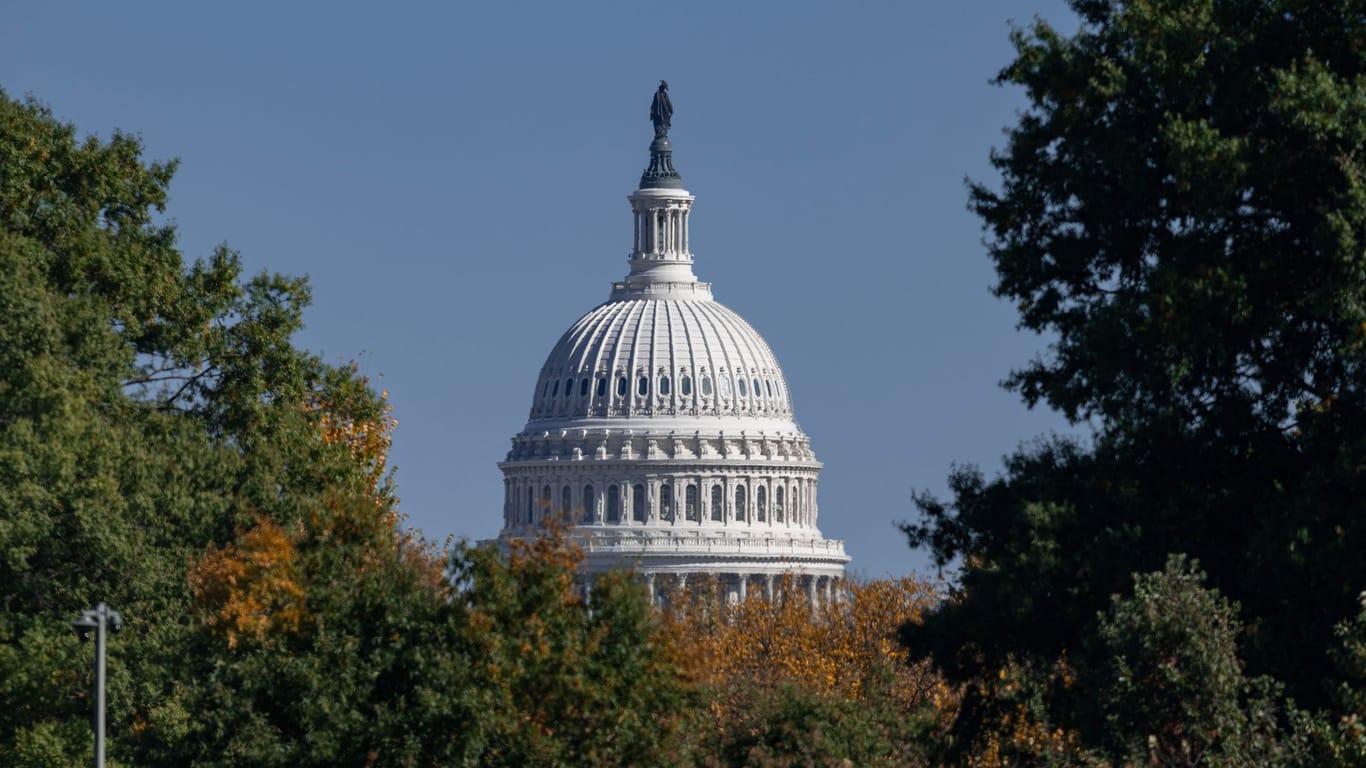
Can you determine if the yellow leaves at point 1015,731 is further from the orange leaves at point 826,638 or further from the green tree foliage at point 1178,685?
the orange leaves at point 826,638

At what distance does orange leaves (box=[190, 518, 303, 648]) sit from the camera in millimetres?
48781

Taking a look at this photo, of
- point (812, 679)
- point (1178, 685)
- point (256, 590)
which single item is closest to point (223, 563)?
point (256, 590)

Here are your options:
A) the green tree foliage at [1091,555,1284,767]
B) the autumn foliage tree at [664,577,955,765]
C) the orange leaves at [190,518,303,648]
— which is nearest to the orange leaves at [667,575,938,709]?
the autumn foliage tree at [664,577,955,765]

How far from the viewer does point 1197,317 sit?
146ft

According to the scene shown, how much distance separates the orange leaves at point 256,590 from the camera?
160ft

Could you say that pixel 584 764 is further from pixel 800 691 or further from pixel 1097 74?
pixel 1097 74

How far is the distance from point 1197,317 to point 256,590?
14343 mm

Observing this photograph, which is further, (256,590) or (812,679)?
(812,679)

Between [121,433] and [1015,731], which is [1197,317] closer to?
[1015,731]

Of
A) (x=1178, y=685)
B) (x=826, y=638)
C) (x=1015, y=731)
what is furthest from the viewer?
(x=826, y=638)

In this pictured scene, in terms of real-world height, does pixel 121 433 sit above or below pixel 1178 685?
above

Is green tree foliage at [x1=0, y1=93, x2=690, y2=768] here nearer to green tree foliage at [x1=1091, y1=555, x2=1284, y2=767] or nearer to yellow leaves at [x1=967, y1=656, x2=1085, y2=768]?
yellow leaves at [x1=967, y1=656, x2=1085, y2=768]

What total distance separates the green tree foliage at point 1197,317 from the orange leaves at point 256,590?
30.9ft

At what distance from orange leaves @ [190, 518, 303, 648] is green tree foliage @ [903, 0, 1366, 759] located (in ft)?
30.9
